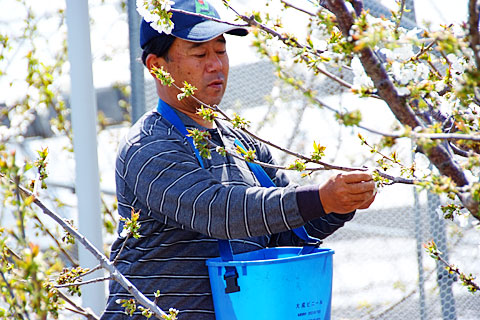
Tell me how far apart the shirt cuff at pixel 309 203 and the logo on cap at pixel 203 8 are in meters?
0.69

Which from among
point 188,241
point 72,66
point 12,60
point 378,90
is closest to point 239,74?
point 72,66

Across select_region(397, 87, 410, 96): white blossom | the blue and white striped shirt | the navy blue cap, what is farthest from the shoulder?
select_region(397, 87, 410, 96): white blossom

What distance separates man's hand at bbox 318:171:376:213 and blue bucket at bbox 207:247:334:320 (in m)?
0.18

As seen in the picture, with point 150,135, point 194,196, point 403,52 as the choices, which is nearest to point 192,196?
point 194,196

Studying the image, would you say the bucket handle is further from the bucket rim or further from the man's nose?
the man's nose

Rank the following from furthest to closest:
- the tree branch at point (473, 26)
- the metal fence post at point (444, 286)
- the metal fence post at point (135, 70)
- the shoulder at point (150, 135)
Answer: the metal fence post at point (135, 70) < the metal fence post at point (444, 286) < the shoulder at point (150, 135) < the tree branch at point (473, 26)

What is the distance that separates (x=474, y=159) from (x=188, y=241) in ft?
2.95

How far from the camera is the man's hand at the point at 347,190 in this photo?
4.29 ft

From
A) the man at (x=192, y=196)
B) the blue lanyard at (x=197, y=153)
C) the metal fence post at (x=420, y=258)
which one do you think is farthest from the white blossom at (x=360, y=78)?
the metal fence post at (x=420, y=258)

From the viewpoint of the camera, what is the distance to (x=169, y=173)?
1.58m

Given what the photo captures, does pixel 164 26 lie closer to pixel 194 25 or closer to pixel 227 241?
pixel 194 25

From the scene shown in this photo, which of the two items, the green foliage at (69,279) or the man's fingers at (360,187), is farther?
the green foliage at (69,279)

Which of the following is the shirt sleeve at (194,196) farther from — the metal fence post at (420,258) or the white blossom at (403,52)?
the metal fence post at (420,258)

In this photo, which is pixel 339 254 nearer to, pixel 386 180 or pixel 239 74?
pixel 239 74
